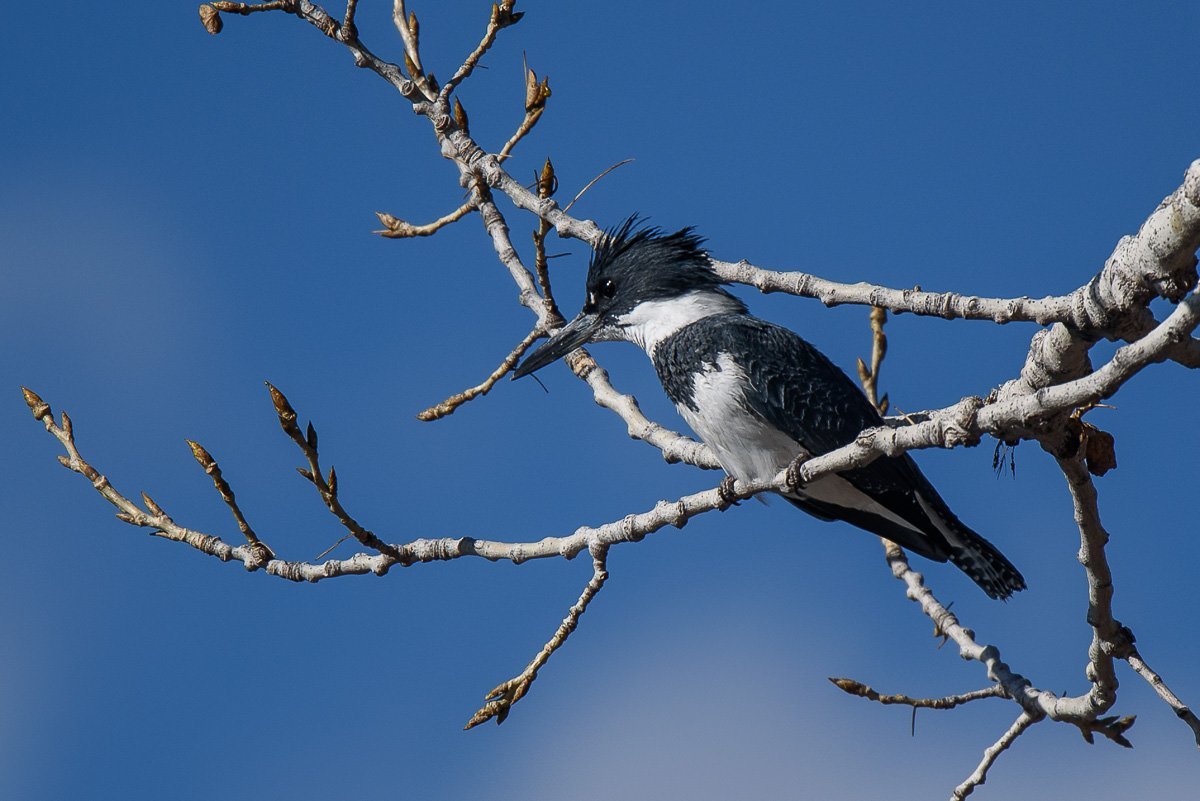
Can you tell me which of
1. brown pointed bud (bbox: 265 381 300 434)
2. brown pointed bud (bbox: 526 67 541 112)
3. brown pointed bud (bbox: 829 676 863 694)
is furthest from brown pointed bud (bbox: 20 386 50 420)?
brown pointed bud (bbox: 829 676 863 694)

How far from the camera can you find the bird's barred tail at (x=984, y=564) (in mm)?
4086

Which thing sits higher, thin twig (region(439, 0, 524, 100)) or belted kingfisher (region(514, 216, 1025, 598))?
thin twig (region(439, 0, 524, 100))

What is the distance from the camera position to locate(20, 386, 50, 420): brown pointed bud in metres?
3.79

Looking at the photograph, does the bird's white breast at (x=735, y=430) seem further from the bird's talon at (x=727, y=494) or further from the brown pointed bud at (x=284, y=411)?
the brown pointed bud at (x=284, y=411)

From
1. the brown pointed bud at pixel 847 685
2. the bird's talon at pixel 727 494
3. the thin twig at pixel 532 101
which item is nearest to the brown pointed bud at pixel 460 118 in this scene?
the thin twig at pixel 532 101

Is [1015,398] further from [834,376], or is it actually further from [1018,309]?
[834,376]

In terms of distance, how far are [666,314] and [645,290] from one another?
0.17 meters

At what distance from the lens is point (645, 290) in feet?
15.9

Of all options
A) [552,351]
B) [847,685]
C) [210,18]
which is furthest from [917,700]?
[210,18]

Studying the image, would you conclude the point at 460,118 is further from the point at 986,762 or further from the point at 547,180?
the point at 986,762

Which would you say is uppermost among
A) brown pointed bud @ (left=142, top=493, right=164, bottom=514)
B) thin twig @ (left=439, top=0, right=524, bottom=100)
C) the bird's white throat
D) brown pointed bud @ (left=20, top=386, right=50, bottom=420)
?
thin twig @ (left=439, top=0, right=524, bottom=100)

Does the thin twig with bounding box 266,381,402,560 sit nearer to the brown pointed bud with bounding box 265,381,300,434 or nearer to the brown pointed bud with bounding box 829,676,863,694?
the brown pointed bud with bounding box 265,381,300,434

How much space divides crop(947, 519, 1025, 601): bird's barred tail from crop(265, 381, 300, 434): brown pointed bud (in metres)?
2.41

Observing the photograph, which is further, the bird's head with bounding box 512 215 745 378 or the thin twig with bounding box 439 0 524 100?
the bird's head with bounding box 512 215 745 378
